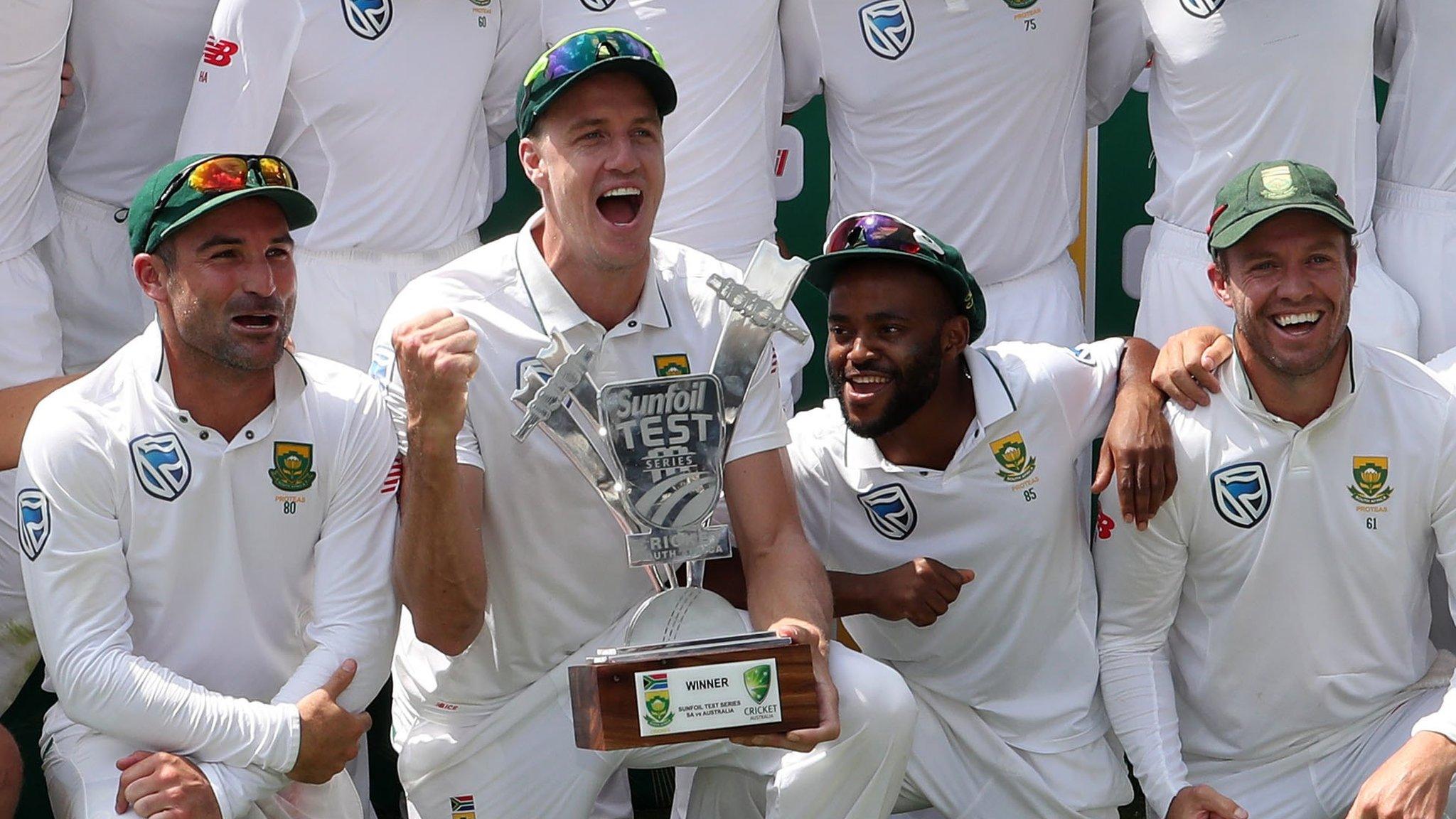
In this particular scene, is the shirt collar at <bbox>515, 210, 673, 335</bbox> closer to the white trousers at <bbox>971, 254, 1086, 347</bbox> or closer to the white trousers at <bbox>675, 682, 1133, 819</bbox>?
the white trousers at <bbox>675, 682, 1133, 819</bbox>

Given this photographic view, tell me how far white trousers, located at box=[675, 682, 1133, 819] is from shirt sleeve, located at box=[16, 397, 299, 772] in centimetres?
147

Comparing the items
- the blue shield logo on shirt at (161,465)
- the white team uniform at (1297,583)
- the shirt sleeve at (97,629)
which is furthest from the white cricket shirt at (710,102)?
the shirt sleeve at (97,629)

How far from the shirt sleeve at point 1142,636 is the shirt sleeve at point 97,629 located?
1.87 m

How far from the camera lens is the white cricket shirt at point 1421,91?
197 inches

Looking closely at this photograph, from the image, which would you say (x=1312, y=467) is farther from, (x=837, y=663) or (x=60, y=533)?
(x=60, y=533)

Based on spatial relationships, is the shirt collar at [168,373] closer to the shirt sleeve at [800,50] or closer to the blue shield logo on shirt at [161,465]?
the blue shield logo on shirt at [161,465]

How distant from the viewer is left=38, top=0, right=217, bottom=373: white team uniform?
511 centimetres

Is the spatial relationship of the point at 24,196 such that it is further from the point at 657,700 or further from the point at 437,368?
the point at 657,700

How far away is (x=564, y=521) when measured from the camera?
13.5 ft

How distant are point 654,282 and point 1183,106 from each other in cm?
171

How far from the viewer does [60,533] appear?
3.86 metres

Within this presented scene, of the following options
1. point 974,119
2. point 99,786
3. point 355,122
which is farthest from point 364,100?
point 99,786

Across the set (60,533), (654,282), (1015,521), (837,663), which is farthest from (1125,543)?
(60,533)

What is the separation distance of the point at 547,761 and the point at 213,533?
854 mm
